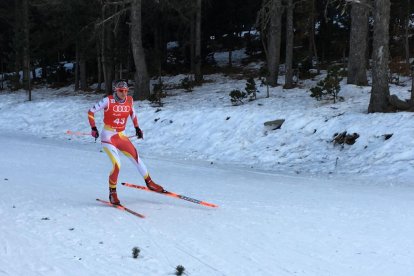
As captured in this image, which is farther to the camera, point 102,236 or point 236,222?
point 236,222

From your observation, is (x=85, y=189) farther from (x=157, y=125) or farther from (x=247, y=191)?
(x=157, y=125)

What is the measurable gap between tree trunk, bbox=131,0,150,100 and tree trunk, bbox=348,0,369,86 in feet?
31.9

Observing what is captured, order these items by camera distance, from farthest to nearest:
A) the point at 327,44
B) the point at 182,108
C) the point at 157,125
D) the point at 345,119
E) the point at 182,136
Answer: the point at 327,44
the point at 182,108
the point at 157,125
the point at 182,136
the point at 345,119

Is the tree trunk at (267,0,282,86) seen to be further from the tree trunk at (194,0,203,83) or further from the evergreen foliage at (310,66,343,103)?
the tree trunk at (194,0,203,83)

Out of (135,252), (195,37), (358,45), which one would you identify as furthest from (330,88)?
(195,37)

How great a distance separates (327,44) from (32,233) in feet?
98.7

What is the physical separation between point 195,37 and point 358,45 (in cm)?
1396

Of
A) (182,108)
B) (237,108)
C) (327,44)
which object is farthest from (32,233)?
(327,44)

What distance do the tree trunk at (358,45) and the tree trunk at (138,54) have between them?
9722 millimetres

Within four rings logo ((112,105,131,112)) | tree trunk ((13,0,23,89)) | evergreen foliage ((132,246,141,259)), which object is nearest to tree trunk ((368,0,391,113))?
four rings logo ((112,105,131,112))

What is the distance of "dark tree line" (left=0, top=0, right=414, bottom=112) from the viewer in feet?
56.9

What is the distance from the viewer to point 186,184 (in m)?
9.40

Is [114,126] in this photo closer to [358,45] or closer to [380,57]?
[380,57]

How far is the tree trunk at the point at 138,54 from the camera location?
68.2 feet
